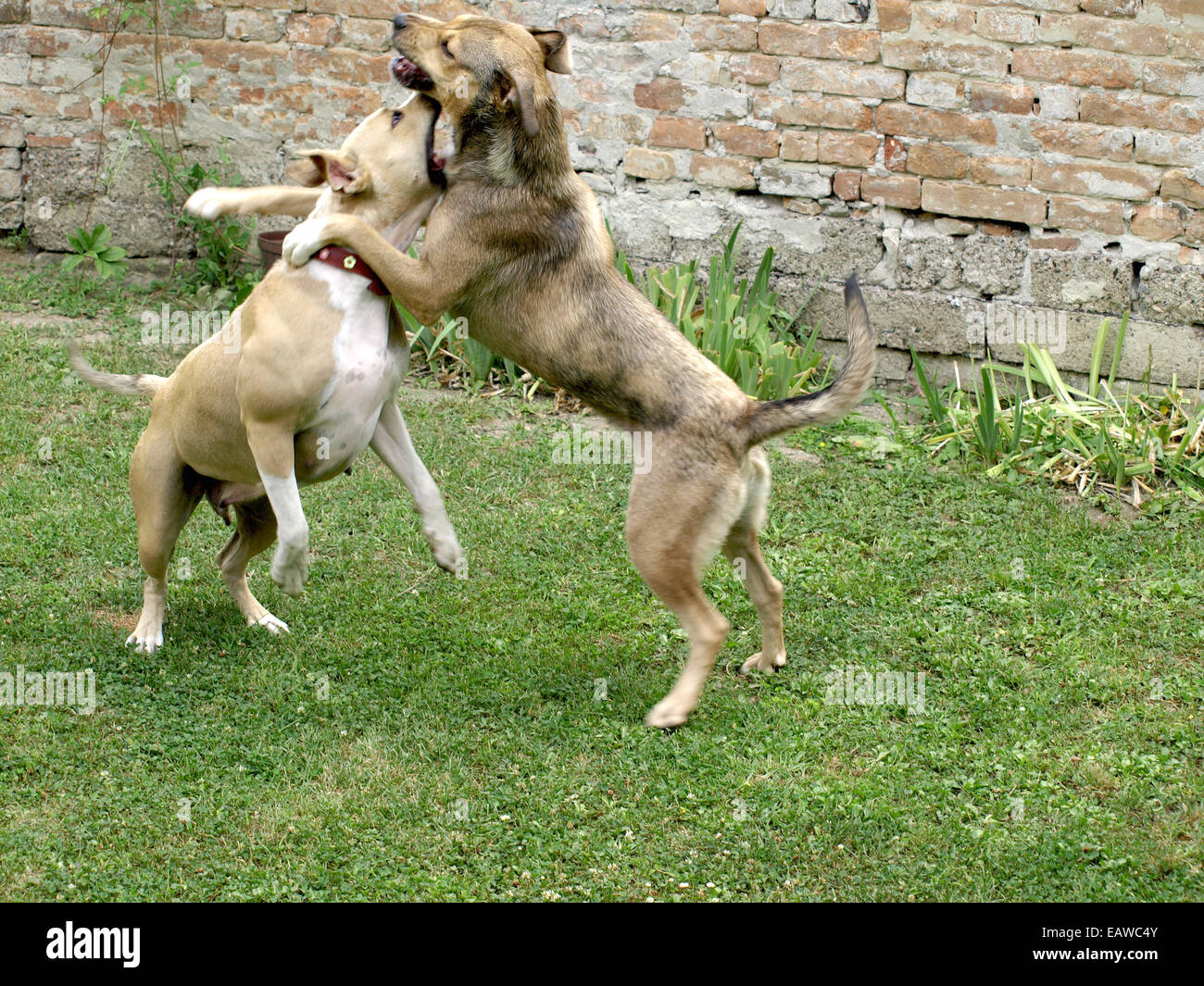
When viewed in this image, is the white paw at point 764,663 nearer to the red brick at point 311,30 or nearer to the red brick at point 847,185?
the red brick at point 847,185

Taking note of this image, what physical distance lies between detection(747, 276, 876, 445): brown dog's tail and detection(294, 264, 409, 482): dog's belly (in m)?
1.33

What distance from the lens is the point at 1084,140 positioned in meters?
7.05

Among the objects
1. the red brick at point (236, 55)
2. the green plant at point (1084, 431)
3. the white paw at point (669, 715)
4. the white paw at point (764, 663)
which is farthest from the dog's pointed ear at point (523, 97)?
the red brick at point (236, 55)

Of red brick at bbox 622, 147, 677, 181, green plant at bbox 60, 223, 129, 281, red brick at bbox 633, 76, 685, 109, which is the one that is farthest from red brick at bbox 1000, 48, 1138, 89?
green plant at bbox 60, 223, 129, 281

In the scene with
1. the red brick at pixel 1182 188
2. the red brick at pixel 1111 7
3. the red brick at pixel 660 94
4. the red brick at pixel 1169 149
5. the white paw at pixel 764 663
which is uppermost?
the red brick at pixel 1111 7

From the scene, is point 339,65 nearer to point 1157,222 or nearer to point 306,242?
point 306,242

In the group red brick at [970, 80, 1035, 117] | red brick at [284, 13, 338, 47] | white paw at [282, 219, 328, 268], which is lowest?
white paw at [282, 219, 328, 268]

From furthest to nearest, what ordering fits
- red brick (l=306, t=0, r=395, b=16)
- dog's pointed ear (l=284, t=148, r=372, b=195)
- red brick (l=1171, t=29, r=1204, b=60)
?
red brick (l=306, t=0, r=395, b=16) → red brick (l=1171, t=29, r=1204, b=60) → dog's pointed ear (l=284, t=148, r=372, b=195)

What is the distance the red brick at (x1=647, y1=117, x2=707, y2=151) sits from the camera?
7.75 metres

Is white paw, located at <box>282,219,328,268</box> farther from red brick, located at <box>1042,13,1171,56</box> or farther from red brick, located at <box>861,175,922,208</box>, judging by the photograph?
red brick, located at <box>1042,13,1171,56</box>

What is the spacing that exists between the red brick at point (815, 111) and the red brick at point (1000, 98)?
2.06 feet

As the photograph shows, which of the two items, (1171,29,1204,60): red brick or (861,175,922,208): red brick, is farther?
(861,175,922,208): red brick

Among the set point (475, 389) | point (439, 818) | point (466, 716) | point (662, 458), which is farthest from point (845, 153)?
point (439, 818)

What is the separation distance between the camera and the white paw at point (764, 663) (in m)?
4.91
